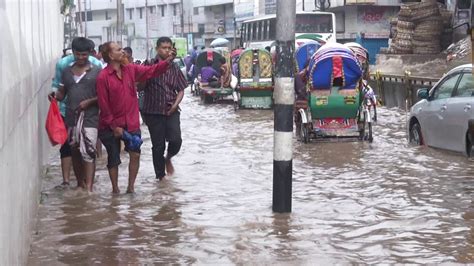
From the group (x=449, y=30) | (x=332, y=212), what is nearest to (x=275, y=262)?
(x=332, y=212)

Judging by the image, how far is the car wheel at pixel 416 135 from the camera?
13.5 meters

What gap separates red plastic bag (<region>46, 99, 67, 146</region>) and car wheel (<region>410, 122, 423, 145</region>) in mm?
6866

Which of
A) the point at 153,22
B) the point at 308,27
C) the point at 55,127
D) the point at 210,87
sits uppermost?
the point at 153,22

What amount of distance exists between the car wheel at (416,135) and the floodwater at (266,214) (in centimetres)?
60

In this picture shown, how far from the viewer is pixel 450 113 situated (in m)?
11.9

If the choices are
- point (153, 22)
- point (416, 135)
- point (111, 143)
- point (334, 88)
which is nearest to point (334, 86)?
point (334, 88)

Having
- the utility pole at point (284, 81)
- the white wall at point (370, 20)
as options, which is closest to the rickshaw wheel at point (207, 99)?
the utility pole at point (284, 81)

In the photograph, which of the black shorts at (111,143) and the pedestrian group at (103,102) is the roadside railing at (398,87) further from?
the black shorts at (111,143)

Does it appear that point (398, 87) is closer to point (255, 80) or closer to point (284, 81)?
point (255, 80)

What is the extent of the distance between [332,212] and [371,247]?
151 centimetres

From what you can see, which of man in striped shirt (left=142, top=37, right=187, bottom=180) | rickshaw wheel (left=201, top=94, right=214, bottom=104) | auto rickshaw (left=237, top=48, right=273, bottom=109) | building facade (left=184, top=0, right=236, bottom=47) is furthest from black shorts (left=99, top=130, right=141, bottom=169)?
building facade (left=184, top=0, right=236, bottom=47)

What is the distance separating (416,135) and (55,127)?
7170 millimetres

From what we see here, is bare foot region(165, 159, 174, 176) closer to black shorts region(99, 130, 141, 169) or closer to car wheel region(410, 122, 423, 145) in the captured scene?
black shorts region(99, 130, 141, 169)

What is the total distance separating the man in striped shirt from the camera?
9.76 m
